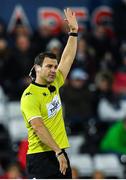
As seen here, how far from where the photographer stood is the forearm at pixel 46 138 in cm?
786

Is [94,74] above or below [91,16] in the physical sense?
below

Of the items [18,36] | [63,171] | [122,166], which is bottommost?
[122,166]

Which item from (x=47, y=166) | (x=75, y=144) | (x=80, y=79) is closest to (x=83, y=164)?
(x=75, y=144)

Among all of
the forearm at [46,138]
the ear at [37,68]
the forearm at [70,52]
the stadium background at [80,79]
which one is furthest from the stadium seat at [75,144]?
the forearm at [46,138]

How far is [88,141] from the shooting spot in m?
12.3

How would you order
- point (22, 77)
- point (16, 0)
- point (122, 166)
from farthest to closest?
point (16, 0) → point (22, 77) → point (122, 166)

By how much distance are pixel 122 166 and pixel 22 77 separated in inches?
92.2

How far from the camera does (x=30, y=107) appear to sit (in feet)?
26.2

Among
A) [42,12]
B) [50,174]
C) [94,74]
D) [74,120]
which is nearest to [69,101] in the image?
[74,120]

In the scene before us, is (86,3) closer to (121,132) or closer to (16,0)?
(16,0)

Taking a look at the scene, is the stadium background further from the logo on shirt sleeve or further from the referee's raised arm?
the logo on shirt sleeve

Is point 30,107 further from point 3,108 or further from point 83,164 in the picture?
point 3,108

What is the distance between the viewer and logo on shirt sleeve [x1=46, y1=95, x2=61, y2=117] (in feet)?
26.6

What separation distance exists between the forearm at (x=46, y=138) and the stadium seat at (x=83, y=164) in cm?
376
